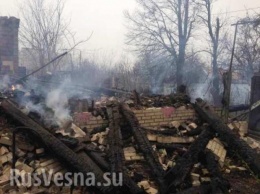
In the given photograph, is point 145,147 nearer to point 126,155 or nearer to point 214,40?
point 126,155

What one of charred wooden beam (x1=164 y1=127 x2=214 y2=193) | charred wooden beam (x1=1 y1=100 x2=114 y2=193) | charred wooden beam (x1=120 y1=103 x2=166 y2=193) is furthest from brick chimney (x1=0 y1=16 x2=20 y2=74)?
charred wooden beam (x1=164 y1=127 x2=214 y2=193)

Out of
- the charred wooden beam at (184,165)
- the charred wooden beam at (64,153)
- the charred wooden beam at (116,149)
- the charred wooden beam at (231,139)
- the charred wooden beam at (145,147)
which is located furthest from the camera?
the charred wooden beam at (231,139)

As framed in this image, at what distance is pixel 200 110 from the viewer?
7.91 m

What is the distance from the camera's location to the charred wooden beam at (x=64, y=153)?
4.86 metres

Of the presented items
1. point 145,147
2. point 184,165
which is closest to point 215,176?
point 184,165

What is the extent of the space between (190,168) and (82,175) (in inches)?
80.1

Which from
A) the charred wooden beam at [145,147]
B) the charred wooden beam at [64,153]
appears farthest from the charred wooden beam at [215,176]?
the charred wooden beam at [64,153]

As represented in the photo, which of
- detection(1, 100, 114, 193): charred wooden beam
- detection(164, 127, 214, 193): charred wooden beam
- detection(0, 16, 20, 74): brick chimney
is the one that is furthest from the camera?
detection(0, 16, 20, 74): brick chimney

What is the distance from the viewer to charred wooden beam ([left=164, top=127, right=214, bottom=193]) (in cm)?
499

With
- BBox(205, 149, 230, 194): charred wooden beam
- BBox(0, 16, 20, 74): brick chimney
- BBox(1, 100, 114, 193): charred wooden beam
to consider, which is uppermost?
BBox(0, 16, 20, 74): brick chimney

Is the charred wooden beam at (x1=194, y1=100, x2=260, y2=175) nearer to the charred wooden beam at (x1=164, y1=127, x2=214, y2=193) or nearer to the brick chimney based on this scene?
the charred wooden beam at (x1=164, y1=127, x2=214, y2=193)

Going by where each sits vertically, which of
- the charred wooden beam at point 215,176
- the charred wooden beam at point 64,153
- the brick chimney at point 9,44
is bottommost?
the charred wooden beam at point 215,176

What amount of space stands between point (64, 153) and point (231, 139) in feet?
11.3

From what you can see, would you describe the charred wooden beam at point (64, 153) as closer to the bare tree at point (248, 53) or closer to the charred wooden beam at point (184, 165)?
the charred wooden beam at point (184, 165)
